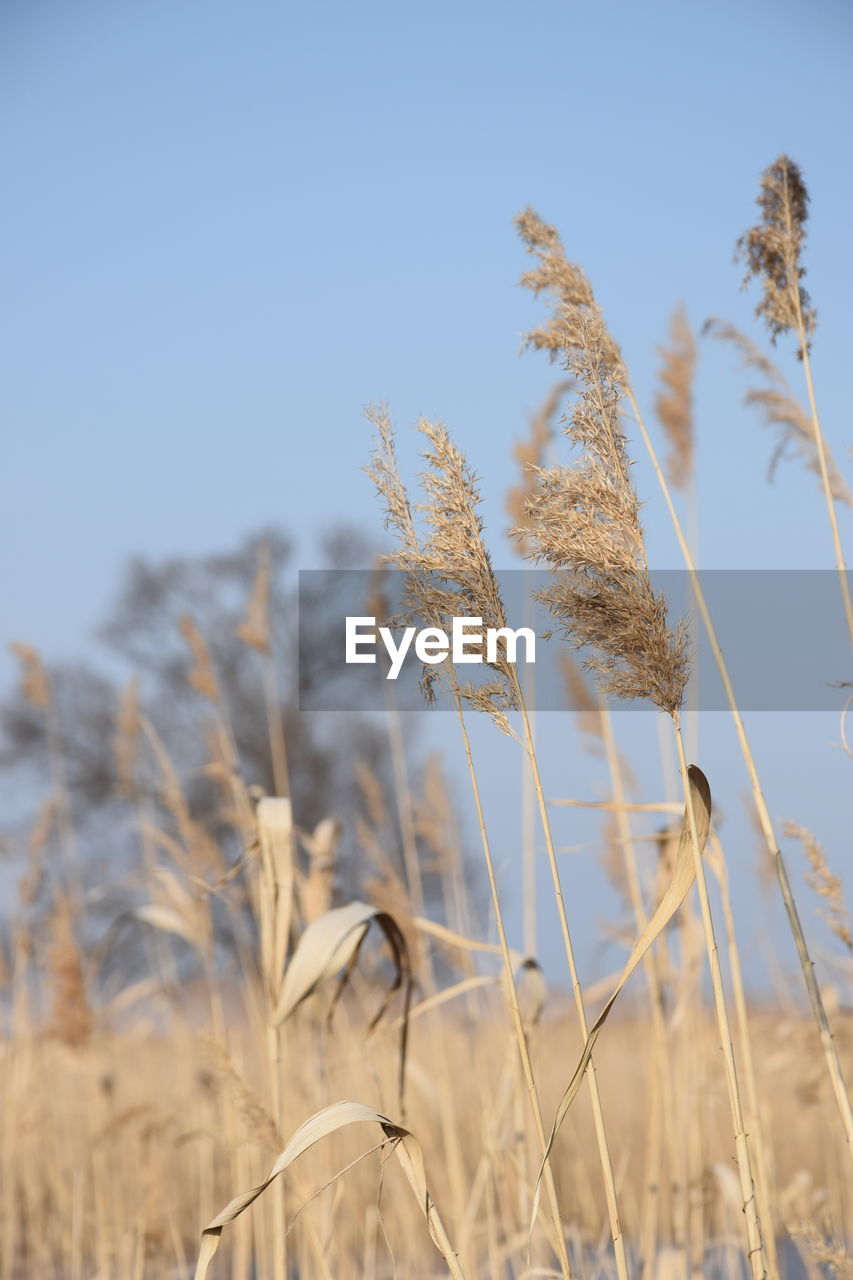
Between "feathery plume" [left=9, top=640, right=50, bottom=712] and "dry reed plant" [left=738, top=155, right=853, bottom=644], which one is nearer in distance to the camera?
"dry reed plant" [left=738, top=155, right=853, bottom=644]

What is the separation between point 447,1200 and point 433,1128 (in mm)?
225

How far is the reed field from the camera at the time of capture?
1271mm

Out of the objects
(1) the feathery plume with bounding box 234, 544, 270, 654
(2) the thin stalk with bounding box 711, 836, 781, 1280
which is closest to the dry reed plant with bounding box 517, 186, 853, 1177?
(2) the thin stalk with bounding box 711, 836, 781, 1280

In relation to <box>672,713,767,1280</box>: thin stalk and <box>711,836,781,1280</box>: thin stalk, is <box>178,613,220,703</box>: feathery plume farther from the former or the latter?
<box>672,713,767,1280</box>: thin stalk

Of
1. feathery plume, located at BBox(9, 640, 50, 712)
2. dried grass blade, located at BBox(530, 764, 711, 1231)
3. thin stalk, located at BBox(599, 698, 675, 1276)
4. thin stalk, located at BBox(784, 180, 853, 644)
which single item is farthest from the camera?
feathery plume, located at BBox(9, 640, 50, 712)

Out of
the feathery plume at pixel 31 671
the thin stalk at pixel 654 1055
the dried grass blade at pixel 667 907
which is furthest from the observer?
the feathery plume at pixel 31 671

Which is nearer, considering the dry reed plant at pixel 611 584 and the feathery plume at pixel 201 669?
the dry reed plant at pixel 611 584

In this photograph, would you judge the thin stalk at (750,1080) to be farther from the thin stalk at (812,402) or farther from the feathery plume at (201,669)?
the feathery plume at (201,669)

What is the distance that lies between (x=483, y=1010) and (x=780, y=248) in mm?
2942

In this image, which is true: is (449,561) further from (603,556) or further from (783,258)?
(783,258)

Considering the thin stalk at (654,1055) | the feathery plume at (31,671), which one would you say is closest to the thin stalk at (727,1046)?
the thin stalk at (654,1055)

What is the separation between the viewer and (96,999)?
14.0 ft

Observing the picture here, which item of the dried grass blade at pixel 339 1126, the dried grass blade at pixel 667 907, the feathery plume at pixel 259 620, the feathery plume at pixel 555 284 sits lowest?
the dried grass blade at pixel 339 1126

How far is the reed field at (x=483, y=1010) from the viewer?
4.17 ft
